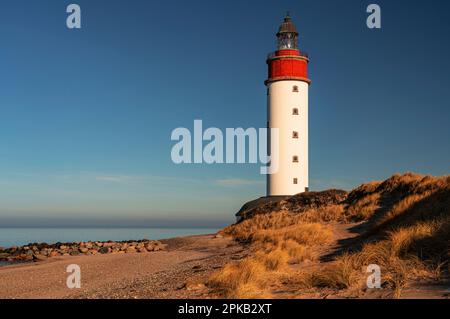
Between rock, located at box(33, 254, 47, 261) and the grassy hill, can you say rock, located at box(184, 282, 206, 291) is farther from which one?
rock, located at box(33, 254, 47, 261)

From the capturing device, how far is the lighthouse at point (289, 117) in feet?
112

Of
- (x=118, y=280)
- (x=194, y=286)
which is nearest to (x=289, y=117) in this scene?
(x=118, y=280)

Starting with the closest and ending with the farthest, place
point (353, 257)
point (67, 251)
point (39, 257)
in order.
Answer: point (353, 257) < point (39, 257) < point (67, 251)

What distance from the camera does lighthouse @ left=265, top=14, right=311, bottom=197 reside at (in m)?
34.0

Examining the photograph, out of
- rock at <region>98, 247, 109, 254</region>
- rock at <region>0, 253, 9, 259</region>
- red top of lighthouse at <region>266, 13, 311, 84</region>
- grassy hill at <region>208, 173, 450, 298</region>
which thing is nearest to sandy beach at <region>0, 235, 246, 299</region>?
grassy hill at <region>208, 173, 450, 298</region>

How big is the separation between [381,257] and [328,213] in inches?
470

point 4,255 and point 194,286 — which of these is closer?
point 194,286

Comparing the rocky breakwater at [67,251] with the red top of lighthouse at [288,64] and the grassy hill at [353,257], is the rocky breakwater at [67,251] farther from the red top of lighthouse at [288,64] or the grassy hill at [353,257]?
the red top of lighthouse at [288,64]

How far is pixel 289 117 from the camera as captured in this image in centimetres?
3438

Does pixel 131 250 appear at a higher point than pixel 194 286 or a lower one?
lower

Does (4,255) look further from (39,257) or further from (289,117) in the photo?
(289,117)

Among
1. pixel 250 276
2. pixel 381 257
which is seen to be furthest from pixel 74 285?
pixel 381 257

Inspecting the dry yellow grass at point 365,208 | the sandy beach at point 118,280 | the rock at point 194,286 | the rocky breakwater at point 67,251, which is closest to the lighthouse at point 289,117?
the dry yellow grass at point 365,208
